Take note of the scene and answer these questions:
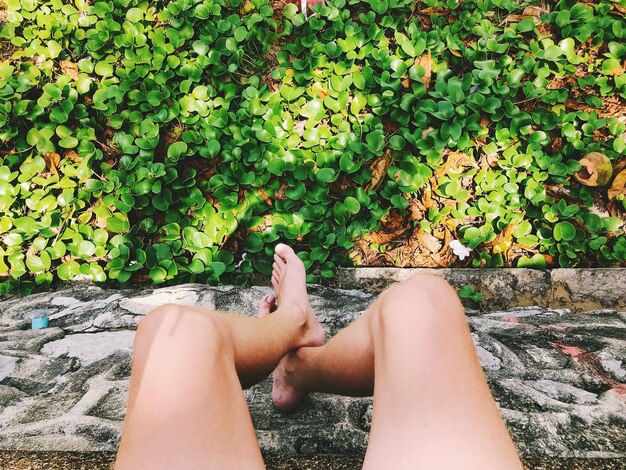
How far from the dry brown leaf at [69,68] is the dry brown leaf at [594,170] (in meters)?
2.82

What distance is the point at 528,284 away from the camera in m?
2.32

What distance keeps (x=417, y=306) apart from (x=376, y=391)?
20cm

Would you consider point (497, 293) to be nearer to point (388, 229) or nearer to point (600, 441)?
point (388, 229)

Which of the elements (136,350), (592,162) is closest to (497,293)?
(592,162)

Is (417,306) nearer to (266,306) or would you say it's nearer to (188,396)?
(188,396)

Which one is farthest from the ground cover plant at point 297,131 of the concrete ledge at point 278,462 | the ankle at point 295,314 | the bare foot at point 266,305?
the concrete ledge at point 278,462

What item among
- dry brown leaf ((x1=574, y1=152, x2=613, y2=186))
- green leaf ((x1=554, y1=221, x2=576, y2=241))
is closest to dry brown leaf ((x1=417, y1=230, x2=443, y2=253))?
green leaf ((x1=554, y1=221, x2=576, y2=241))

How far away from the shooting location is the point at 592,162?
7.35 ft

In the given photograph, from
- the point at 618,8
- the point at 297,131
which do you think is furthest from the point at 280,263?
the point at 618,8

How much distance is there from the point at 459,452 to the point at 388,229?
1.75m

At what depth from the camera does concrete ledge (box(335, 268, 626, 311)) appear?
223 centimetres

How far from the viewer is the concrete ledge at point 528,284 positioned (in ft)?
7.31

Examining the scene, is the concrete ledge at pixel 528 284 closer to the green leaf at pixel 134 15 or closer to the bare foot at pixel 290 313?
the bare foot at pixel 290 313

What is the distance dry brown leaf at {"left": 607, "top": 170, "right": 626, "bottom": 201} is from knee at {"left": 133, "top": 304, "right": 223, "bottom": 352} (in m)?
2.29
